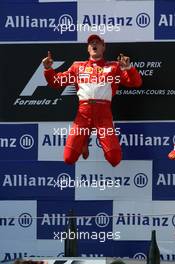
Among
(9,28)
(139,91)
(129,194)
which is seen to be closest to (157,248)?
(129,194)

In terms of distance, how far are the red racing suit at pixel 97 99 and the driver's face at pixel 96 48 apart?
1.1 inches

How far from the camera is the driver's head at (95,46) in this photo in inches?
98.4

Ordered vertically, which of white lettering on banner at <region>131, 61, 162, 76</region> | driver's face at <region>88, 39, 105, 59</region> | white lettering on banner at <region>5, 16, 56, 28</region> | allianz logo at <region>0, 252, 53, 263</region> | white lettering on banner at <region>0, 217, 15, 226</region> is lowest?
allianz logo at <region>0, 252, 53, 263</region>

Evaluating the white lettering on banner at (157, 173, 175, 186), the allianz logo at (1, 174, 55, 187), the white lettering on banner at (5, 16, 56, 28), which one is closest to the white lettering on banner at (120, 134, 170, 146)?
the white lettering on banner at (157, 173, 175, 186)

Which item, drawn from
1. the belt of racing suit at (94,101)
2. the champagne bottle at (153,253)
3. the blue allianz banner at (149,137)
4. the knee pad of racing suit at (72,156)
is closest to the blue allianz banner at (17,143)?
the knee pad of racing suit at (72,156)

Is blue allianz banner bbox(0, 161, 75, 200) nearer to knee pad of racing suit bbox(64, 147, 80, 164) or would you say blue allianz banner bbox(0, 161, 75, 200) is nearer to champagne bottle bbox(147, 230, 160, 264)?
knee pad of racing suit bbox(64, 147, 80, 164)

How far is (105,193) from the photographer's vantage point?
2.53 meters

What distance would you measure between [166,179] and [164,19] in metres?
0.70

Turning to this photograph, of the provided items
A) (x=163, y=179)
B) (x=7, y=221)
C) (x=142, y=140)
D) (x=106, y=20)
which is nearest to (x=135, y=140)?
(x=142, y=140)

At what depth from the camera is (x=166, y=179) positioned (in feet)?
8.35

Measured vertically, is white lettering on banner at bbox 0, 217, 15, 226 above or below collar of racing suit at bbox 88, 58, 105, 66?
below

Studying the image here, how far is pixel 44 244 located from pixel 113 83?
2.56 feet

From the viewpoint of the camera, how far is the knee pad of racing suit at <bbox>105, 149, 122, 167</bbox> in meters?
2.51

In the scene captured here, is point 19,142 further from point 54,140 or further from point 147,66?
point 147,66
